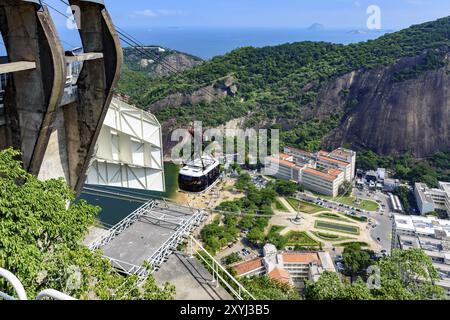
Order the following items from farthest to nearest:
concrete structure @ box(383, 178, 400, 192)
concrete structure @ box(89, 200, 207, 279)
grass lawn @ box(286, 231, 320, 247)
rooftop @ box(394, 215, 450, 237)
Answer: concrete structure @ box(383, 178, 400, 192)
grass lawn @ box(286, 231, 320, 247)
rooftop @ box(394, 215, 450, 237)
concrete structure @ box(89, 200, 207, 279)

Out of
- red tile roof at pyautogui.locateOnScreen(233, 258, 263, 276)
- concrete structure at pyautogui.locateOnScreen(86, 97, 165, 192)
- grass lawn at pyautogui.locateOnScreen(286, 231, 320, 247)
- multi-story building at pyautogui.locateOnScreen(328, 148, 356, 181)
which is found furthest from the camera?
multi-story building at pyautogui.locateOnScreen(328, 148, 356, 181)

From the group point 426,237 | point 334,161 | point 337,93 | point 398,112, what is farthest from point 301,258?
point 337,93

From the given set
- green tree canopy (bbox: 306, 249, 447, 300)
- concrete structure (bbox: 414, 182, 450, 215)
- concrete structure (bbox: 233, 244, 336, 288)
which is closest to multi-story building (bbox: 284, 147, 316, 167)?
concrete structure (bbox: 414, 182, 450, 215)

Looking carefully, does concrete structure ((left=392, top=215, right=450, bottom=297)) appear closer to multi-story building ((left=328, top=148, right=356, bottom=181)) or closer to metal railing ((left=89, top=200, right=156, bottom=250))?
multi-story building ((left=328, top=148, right=356, bottom=181))

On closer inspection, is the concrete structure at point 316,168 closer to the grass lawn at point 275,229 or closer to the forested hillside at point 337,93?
the forested hillside at point 337,93

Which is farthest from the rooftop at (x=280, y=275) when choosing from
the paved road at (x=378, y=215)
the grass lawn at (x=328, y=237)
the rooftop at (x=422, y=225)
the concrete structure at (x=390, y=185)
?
the concrete structure at (x=390, y=185)

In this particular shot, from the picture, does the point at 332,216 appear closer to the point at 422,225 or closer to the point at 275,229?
the point at 275,229
